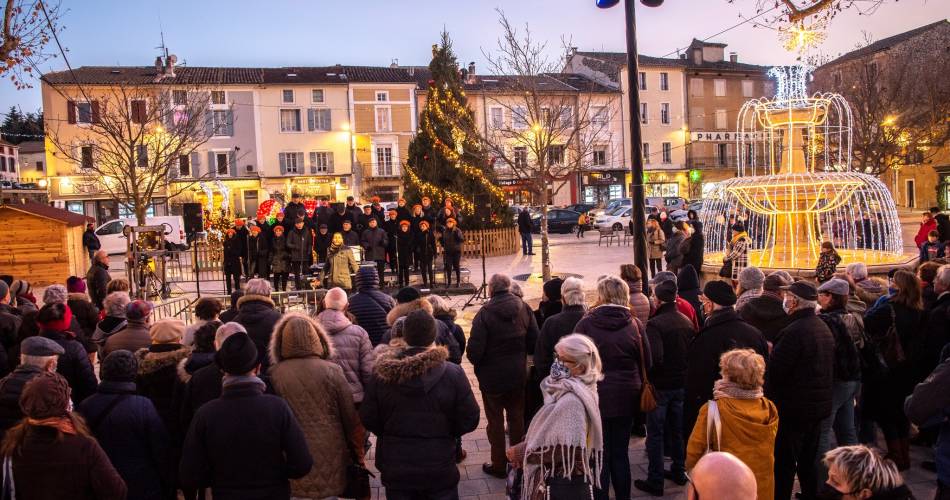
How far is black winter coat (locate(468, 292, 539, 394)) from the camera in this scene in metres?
5.54

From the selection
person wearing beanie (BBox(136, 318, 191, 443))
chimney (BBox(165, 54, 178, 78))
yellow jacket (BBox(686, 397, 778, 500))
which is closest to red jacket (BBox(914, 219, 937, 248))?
yellow jacket (BBox(686, 397, 778, 500))

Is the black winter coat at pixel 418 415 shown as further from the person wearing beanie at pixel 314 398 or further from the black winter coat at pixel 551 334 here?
the black winter coat at pixel 551 334

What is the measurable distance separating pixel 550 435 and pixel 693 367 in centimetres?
161

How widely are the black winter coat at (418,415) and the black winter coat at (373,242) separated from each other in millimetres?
10672

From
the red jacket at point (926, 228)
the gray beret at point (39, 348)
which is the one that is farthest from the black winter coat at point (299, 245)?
the red jacket at point (926, 228)

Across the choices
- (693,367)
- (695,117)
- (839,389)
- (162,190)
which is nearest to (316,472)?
(693,367)

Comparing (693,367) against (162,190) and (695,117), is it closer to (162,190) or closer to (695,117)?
(162,190)

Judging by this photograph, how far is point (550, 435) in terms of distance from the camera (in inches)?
149

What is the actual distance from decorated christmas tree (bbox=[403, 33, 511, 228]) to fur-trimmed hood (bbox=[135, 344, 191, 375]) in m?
19.6

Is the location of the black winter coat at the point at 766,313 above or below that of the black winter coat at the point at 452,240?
below

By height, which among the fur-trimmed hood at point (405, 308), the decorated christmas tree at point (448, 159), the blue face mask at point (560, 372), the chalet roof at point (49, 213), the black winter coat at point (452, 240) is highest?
the decorated christmas tree at point (448, 159)

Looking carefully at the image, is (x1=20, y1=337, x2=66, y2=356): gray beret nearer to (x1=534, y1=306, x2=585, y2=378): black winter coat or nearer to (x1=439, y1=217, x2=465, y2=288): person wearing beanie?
(x1=534, y1=306, x2=585, y2=378): black winter coat

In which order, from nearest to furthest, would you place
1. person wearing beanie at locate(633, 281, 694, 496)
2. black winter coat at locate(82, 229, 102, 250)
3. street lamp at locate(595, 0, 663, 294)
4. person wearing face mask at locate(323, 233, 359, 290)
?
person wearing beanie at locate(633, 281, 694, 496) < street lamp at locate(595, 0, 663, 294) < person wearing face mask at locate(323, 233, 359, 290) < black winter coat at locate(82, 229, 102, 250)

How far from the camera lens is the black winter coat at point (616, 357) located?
486 centimetres
